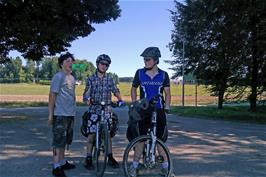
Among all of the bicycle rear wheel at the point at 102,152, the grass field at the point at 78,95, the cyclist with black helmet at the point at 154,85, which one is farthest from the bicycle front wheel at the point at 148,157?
the grass field at the point at 78,95

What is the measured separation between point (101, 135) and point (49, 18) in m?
9.41

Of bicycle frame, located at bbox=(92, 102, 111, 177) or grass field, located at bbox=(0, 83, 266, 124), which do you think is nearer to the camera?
bicycle frame, located at bbox=(92, 102, 111, 177)

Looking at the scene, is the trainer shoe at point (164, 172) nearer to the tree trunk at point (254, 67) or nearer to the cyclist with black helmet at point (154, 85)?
the cyclist with black helmet at point (154, 85)

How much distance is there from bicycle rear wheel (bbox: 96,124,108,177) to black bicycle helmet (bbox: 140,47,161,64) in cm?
137

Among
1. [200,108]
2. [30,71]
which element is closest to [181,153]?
[200,108]

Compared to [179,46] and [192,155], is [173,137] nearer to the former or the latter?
[192,155]

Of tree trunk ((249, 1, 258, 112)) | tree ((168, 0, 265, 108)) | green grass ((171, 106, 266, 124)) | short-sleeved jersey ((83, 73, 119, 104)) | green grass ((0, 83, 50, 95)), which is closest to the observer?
short-sleeved jersey ((83, 73, 119, 104))

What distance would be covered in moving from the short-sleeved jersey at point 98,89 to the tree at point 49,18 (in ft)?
Answer: 26.1

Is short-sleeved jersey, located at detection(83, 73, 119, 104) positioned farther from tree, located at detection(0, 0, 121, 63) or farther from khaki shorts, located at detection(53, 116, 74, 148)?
tree, located at detection(0, 0, 121, 63)

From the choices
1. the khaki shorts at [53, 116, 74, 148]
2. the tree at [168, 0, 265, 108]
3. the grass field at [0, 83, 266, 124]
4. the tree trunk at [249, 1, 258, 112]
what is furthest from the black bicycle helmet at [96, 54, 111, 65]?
the tree trunk at [249, 1, 258, 112]

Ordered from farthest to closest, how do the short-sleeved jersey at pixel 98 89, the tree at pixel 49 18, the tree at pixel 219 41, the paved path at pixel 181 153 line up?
the tree at pixel 219 41, the tree at pixel 49 18, the short-sleeved jersey at pixel 98 89, the paved path at pixel 181 153

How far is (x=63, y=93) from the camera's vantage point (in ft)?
24.2

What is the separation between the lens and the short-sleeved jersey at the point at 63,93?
727cm

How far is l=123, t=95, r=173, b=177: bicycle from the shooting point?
657cm
